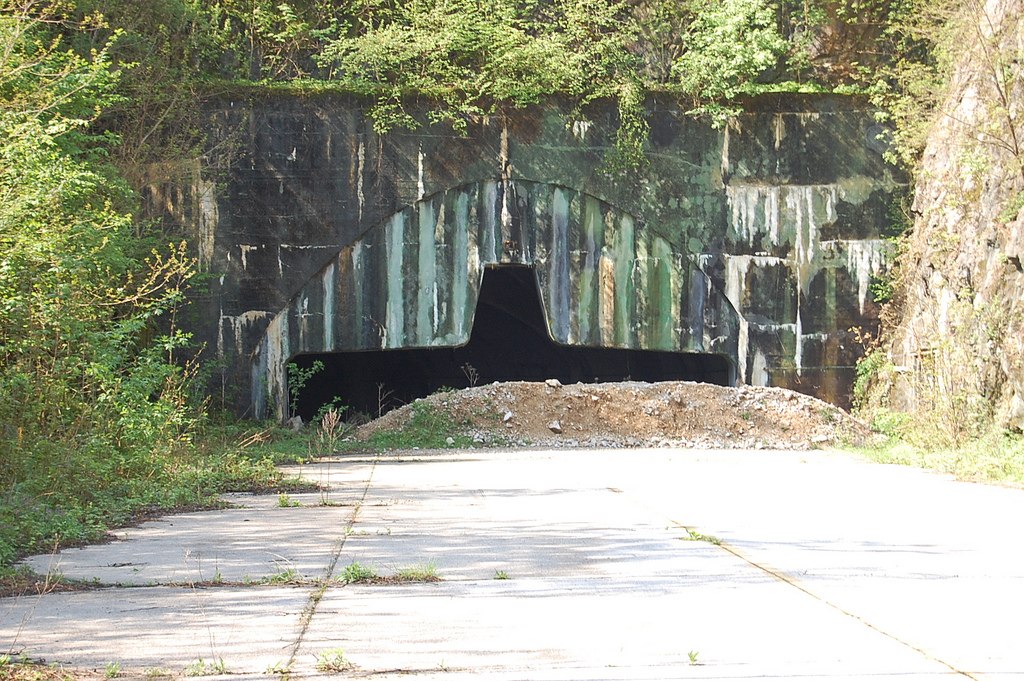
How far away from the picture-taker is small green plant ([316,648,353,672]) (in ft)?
12.5

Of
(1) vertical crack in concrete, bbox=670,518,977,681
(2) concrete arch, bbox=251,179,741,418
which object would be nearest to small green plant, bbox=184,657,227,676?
(1) vertical crack in concrete, bbox=670,518,977,681

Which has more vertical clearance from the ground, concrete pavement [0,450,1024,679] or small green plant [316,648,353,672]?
small green plant [316,648,353,672]

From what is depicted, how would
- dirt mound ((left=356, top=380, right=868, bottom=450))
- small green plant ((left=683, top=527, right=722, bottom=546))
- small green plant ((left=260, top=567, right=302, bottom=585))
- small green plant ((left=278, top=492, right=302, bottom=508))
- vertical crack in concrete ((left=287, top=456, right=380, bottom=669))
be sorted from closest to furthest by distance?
vertical crack in concrete ((left=287, top=456, right=380, bottom=669))
small green plant ((left=260, top=567, right=302, bottom=585))
small green plant ((left=683, top=527, right=722, bottom=546))
small green plant ((left=278, top=492, right=302, bottom=508))
dirt mound ((left=356, top=380, right=868, bottom=450))

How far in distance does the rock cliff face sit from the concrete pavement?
5.23 m

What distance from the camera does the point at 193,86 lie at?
18.3 meters

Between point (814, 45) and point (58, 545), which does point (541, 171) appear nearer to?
point (814, 45)

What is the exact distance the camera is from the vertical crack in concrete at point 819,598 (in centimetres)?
389

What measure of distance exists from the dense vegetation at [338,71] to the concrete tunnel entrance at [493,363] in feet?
→ 15.3

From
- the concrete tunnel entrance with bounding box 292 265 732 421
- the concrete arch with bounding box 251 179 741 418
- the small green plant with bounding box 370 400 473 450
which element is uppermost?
the concrete arch with bounding box 251 179 741 418

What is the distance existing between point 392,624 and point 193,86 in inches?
607

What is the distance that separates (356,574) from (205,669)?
185cm

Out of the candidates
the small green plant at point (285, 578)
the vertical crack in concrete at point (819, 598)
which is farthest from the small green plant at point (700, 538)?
the small green plant at point (285, 578)

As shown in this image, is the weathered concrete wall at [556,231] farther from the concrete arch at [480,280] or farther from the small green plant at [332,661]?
the small green plant at [332,661]

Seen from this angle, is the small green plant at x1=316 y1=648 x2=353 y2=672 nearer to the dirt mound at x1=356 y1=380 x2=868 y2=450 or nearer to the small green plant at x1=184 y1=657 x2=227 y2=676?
the small green plant at x1=184 y1=657 x2=227 y2=676
